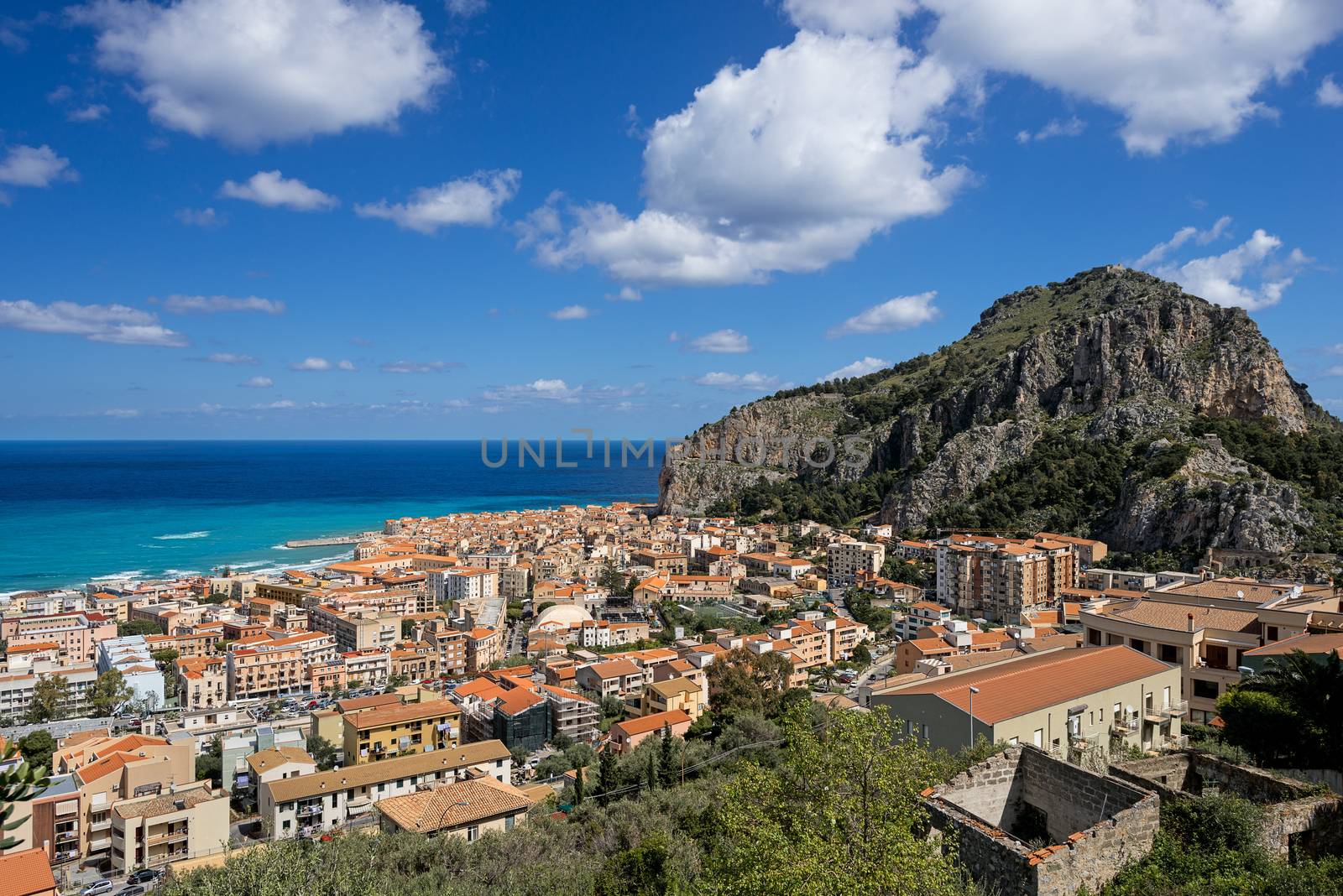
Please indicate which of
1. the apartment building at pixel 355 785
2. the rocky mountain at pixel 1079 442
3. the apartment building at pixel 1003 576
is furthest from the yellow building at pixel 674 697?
the rocky mountain at pixel 1079 442

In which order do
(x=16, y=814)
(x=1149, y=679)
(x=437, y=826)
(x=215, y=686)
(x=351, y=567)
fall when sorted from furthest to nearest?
(x=351, y=567)
(x=215, y=686)
(x=16, y=814)
(x=437, y=826)
(x=1149, y=679)

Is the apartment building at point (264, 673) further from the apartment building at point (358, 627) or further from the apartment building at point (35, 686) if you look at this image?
the apartment building at point (35, 686)

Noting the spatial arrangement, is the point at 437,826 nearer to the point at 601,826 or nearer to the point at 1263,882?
the point at 601,826

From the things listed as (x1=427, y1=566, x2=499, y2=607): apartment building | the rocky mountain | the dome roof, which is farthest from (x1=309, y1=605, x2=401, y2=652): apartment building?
the rocky mountain

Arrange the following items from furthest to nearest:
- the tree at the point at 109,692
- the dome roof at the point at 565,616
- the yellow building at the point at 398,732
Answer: the dome roof at the point at 565,616 < the tree at the point at 109,692 < the yellow building at the point at 398,732

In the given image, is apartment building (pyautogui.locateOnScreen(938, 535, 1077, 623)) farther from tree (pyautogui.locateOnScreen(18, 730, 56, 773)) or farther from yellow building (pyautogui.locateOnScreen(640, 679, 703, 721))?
tree (pyautogui.locateOnScreen(18, 730, 56, 773))

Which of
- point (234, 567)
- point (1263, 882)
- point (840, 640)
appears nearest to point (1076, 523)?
point (840, 640)
